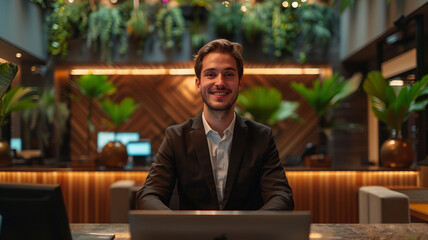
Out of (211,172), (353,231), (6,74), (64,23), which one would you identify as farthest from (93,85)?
(353,231)

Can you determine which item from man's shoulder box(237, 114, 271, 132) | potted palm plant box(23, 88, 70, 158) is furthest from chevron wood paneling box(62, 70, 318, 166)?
man's shoulder box(237, 114, 271, 132)

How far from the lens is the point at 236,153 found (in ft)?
6.44

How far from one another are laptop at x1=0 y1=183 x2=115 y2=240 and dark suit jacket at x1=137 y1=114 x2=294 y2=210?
62cm

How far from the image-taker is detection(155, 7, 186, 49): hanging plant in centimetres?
679

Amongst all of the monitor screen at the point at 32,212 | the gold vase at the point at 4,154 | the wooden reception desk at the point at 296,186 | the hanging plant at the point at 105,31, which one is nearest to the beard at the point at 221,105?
the monitor screen at the point at 32,212

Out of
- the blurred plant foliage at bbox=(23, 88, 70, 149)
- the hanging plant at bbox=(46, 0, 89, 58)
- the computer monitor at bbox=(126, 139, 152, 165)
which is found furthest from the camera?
the hanging plant at bbox=(46, 0, 89, 58)

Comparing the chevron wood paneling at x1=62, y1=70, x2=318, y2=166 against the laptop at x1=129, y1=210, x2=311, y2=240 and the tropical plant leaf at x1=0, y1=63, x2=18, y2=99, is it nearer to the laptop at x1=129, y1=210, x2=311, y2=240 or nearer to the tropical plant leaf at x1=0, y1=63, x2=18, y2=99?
the tropical plant leaf at x1=0, y1=63, x2=18, y2=99

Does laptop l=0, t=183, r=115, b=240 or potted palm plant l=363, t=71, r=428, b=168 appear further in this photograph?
potted palm plant l=363, t=71, r=428, b=168

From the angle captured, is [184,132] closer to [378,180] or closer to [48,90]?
[378,180]

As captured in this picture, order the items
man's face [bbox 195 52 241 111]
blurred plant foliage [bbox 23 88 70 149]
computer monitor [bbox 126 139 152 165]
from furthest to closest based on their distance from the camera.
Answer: blurred plant foliage [bbox 23 88 70 149], computer monitor [bbox 126 139 152 165], man's face [bbox 195 52 241 111]

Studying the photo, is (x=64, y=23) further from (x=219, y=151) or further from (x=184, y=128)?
(x=219, y=151)

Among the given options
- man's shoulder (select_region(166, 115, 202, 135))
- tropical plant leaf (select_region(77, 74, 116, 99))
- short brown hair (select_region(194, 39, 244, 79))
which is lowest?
man's shoulder (select_region(166, 115, 202, 135))

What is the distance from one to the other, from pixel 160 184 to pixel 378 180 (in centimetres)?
339

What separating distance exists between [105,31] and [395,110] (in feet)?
14.3
